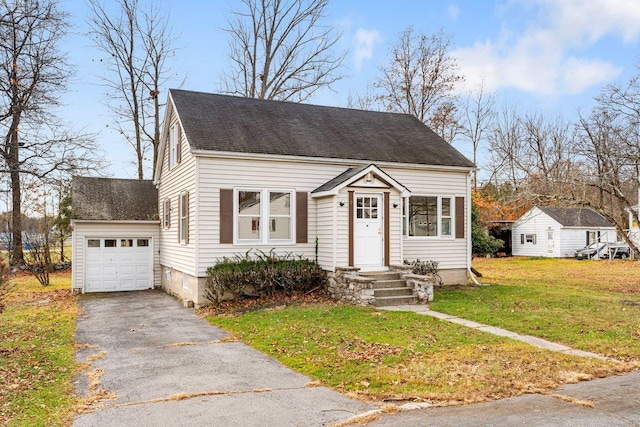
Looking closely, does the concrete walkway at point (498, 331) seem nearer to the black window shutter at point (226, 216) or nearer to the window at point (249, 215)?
the window at point (249, 215)

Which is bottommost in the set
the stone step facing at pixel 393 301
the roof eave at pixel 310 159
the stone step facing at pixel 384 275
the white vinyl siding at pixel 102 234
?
the stone step facing at pixel 393 301

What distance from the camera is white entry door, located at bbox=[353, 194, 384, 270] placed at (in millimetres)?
14516

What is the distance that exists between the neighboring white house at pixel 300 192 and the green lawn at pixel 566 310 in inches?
92.2

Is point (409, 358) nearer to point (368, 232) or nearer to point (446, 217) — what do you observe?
point (368, 232)

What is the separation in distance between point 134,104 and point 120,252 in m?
12.5

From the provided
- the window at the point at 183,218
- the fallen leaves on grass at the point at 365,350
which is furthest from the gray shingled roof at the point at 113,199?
the fallen leaves on grass at the point at 365,350

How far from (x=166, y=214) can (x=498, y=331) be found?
485 inches

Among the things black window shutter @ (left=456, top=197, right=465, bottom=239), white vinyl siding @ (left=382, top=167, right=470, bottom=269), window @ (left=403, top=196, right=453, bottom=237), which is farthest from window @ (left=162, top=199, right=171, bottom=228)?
black window shutter @ (left=456, top=197, right=465, bottom=239)

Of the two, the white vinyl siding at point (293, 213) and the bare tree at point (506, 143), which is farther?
the bare tree at point (506, 143)

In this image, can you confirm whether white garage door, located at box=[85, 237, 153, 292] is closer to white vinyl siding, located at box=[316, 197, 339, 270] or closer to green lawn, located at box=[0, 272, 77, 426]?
green lawn, located at box=[0, 272, 77, 426]

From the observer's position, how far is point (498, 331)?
9.69m

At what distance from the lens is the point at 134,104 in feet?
92.2

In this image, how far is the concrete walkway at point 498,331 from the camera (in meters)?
8.06

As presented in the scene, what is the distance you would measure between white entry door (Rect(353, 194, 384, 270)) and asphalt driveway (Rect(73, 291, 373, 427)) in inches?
205
